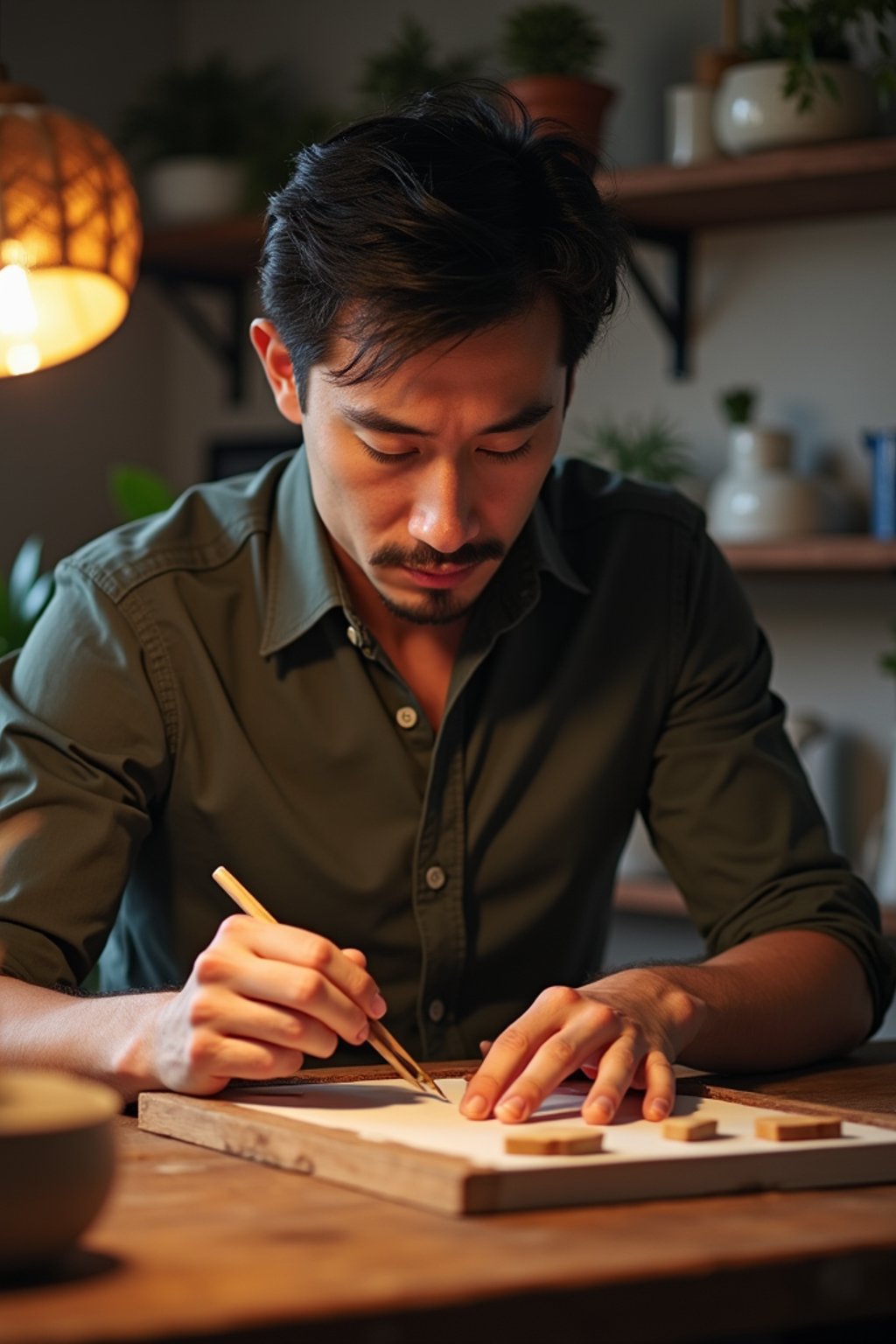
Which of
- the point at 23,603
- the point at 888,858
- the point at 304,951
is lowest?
the point at 888,858

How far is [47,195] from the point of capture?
4.60ft

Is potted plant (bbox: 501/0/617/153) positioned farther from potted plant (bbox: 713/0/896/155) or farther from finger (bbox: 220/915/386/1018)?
finger (bbox: 220/915/386/1018)

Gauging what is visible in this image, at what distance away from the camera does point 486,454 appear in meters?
1.46

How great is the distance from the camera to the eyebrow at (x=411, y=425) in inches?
55.5

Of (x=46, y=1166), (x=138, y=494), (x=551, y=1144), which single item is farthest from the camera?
(x=138, y=494)

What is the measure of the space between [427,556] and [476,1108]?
0.54 meters

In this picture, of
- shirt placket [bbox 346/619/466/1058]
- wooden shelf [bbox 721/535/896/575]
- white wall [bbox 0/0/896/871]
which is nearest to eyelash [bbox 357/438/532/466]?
shirt placket [bbox 346/619/466/1058]

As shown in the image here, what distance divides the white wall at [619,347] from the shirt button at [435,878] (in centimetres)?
142

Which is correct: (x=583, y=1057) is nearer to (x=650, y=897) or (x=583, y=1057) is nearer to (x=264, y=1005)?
(x=264, y=1005)

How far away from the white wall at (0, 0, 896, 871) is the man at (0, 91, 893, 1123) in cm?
113

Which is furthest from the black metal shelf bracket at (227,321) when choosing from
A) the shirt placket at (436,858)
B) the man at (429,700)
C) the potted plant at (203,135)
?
the shirt placket at (436,858)

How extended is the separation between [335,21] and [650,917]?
1.91 meters

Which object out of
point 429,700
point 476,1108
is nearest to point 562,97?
point 429,700

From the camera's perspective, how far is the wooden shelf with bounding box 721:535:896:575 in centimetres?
265
